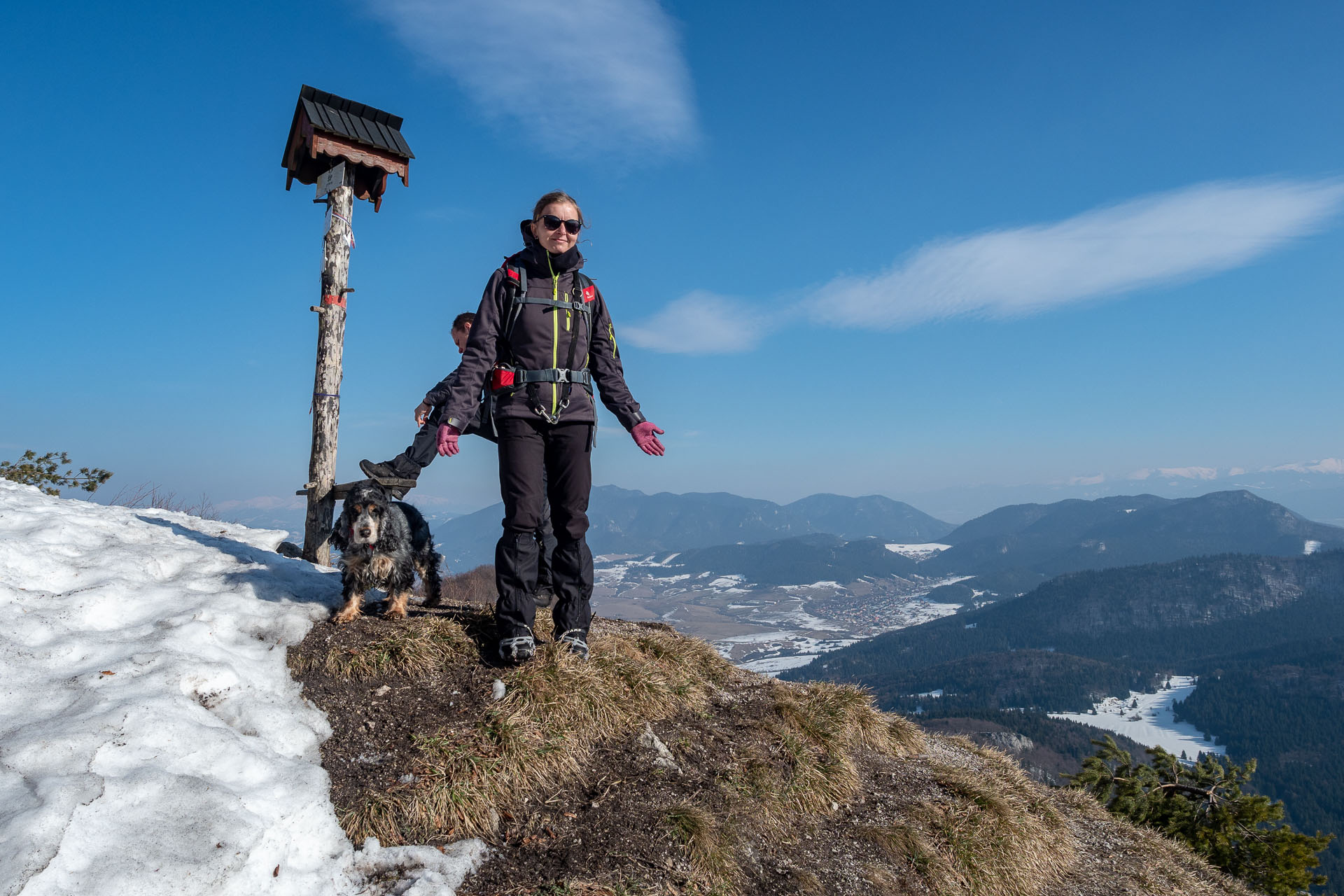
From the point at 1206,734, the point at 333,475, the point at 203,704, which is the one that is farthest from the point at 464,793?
the point at 1206,734

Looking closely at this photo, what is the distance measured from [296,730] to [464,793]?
143cm

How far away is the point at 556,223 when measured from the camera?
215 inches

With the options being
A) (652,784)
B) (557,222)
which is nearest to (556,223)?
(557,222)

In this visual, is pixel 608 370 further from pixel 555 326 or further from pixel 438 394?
pixel 438 394

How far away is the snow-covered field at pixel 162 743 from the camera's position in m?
3.41

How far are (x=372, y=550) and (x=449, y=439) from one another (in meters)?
1.94

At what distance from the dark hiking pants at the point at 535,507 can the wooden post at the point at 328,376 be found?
503cm

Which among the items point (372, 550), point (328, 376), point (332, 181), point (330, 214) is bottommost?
point (372, 550)

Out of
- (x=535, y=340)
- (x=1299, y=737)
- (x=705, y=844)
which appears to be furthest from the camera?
(x=1299, y=737)

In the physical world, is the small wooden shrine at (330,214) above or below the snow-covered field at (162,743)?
above

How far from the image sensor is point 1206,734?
18975 cm

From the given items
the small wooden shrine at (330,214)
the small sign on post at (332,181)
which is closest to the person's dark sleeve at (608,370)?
the small wooden shrine at (330,214)

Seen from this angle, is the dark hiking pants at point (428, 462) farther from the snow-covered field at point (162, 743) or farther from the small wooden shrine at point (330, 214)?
the small wooden shrine at point (330, 214)

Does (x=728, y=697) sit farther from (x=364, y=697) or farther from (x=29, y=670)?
(x=29, y=670)
